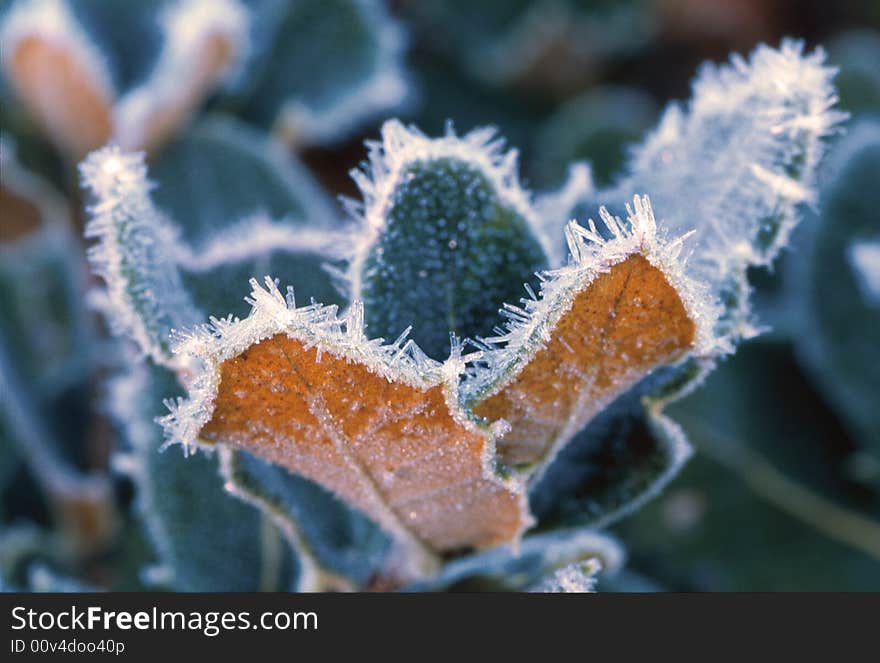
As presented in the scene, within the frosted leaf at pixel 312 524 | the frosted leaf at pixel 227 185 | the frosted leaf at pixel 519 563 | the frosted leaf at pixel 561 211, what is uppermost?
the frosted leaf at pixel 227 185

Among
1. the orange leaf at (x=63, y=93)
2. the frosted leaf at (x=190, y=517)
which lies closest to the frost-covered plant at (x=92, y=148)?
the orange leaf at (x=63, y=93)

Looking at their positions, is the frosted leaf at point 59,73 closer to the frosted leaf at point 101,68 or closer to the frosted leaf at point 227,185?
the frosted leaf at point 101,68

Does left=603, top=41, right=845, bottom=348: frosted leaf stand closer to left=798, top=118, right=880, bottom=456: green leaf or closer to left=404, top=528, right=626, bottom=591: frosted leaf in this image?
left=404, top=528, right=626, bottom=591: frosted leaf

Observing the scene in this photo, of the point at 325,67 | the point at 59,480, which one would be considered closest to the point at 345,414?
the point at 59,480

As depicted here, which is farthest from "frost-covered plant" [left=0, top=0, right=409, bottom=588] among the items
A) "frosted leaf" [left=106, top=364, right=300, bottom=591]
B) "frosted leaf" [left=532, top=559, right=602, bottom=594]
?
"frosted leaf" [left=532, top=559, right=602, bottom=594]

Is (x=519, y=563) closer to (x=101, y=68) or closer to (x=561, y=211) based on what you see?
(x=561, y=211)

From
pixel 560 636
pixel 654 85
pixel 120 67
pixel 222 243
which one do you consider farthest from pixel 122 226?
pixel 654 85
